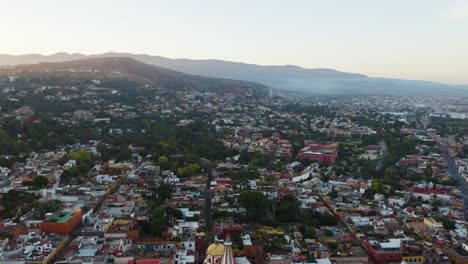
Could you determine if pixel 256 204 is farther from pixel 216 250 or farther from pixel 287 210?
pixel 216 250

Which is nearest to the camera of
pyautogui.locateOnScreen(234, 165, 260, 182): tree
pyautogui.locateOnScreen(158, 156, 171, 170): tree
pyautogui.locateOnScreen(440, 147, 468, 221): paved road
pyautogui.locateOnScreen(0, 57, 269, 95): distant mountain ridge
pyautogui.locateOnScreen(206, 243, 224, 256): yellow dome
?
pyautogui.locateOnScreen(206, 243, 224, 256): yellow dome

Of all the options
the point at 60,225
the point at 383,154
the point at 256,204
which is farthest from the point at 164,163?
the point at 383,154

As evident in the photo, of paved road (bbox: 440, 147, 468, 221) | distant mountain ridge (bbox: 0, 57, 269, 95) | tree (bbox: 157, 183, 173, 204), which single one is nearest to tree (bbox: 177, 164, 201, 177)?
tree (bbox: 157, 183, 173, 204)

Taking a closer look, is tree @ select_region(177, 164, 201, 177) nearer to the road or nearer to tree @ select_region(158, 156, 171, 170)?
tree @ select_region(158, 156, 171, 170)

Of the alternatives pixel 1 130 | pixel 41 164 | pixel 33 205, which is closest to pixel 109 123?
pixel 1 130

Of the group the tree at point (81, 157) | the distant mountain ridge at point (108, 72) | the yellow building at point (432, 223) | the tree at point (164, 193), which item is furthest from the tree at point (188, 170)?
the distant mountain ridge at point (108, 72)

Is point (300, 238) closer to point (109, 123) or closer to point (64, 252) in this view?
point (64, 252)

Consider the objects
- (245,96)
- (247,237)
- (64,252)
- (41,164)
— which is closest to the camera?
(64,252)

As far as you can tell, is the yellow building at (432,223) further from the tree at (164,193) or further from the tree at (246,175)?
the tree at (164,193)

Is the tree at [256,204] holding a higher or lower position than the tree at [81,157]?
higher

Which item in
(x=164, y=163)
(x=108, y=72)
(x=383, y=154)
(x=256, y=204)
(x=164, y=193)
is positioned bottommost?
(x=383, y=154)

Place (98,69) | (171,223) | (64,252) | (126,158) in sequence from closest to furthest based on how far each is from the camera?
(64,252) → (171,223) → (126,158) → (98,69)
